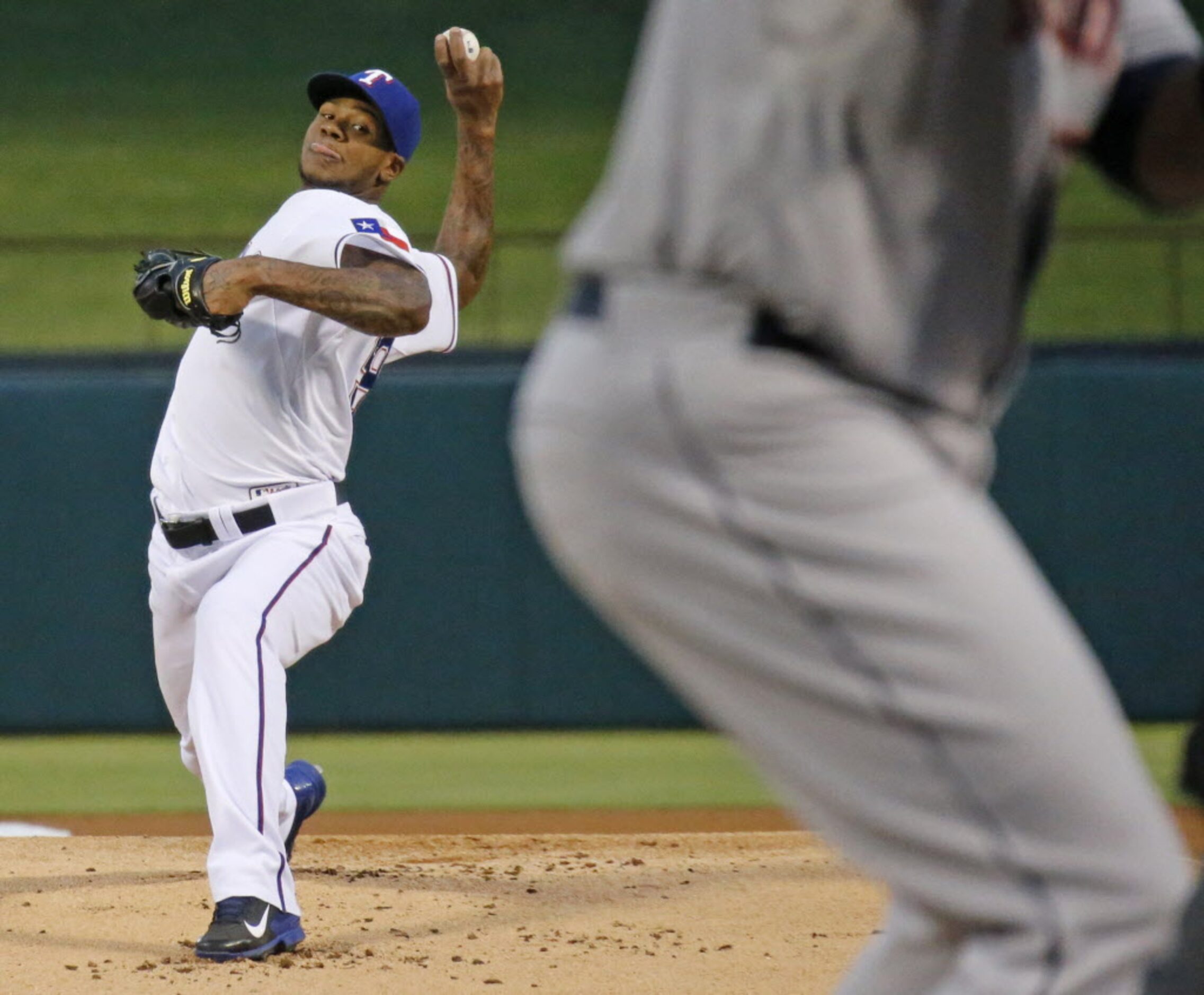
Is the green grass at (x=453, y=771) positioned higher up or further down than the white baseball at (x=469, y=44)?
further down

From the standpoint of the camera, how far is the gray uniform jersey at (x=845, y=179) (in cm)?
121

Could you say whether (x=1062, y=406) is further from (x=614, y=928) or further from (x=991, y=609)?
(x=991, y=609)

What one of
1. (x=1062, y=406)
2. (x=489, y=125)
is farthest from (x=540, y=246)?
(x=489, y=125)

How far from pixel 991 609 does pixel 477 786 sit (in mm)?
5109

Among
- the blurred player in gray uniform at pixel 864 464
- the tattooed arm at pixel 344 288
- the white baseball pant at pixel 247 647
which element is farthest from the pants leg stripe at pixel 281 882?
the blurred player in gray uniform at pixel 864 464

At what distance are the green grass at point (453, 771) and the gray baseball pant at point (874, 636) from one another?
4437 millimetres

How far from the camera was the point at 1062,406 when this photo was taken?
21.0ft

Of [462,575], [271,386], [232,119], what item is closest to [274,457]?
[271,386]

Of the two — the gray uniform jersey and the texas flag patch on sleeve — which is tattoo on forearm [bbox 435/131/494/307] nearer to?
the texas flag patch on sleeve

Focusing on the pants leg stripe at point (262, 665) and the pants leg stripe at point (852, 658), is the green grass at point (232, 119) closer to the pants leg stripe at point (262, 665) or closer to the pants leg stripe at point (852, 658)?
the pants leg stripe at point (262, 665)

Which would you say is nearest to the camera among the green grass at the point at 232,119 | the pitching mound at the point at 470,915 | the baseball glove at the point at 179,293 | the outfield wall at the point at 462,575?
the pitching mound at the point at 470,915

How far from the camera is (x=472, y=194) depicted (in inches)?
160

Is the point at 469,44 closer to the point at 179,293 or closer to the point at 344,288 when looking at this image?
the point at 344,288

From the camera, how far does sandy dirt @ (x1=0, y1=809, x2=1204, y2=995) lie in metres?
3.15
